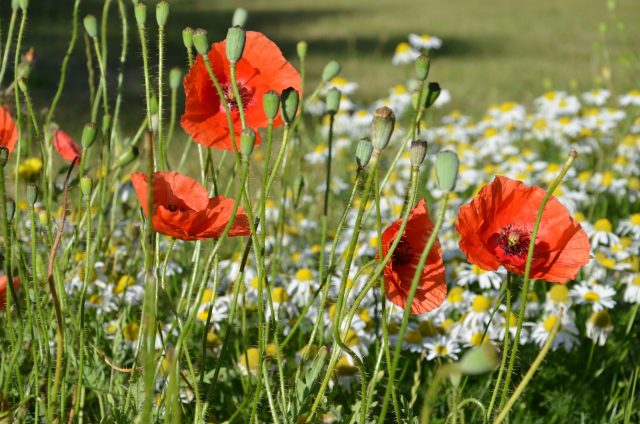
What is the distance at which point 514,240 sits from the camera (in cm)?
98

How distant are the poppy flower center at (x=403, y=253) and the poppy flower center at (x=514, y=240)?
0.35 feet

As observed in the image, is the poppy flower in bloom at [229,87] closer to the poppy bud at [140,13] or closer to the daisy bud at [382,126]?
the poppy bud at [140,13]

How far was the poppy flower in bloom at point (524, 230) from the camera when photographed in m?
0.94

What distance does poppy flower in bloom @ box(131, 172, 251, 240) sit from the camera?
839 millimetres

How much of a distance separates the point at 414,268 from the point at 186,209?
27cm

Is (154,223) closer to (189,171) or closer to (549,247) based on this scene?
(549,247)

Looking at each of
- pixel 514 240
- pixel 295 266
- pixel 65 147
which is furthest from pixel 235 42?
pixel 295 266

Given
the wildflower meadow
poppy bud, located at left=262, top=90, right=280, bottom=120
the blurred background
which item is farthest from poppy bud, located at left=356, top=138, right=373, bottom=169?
the blurred background

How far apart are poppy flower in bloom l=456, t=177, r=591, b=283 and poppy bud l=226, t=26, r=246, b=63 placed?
296mm

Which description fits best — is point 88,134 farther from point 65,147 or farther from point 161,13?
point 65,147

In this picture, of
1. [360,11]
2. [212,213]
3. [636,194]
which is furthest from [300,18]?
[212,213]

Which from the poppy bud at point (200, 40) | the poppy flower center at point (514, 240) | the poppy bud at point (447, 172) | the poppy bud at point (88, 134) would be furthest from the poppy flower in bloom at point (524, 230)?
the poppy bud at point (88, 134)

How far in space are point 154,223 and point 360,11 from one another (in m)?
9.45

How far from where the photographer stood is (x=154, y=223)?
83 centimetres
